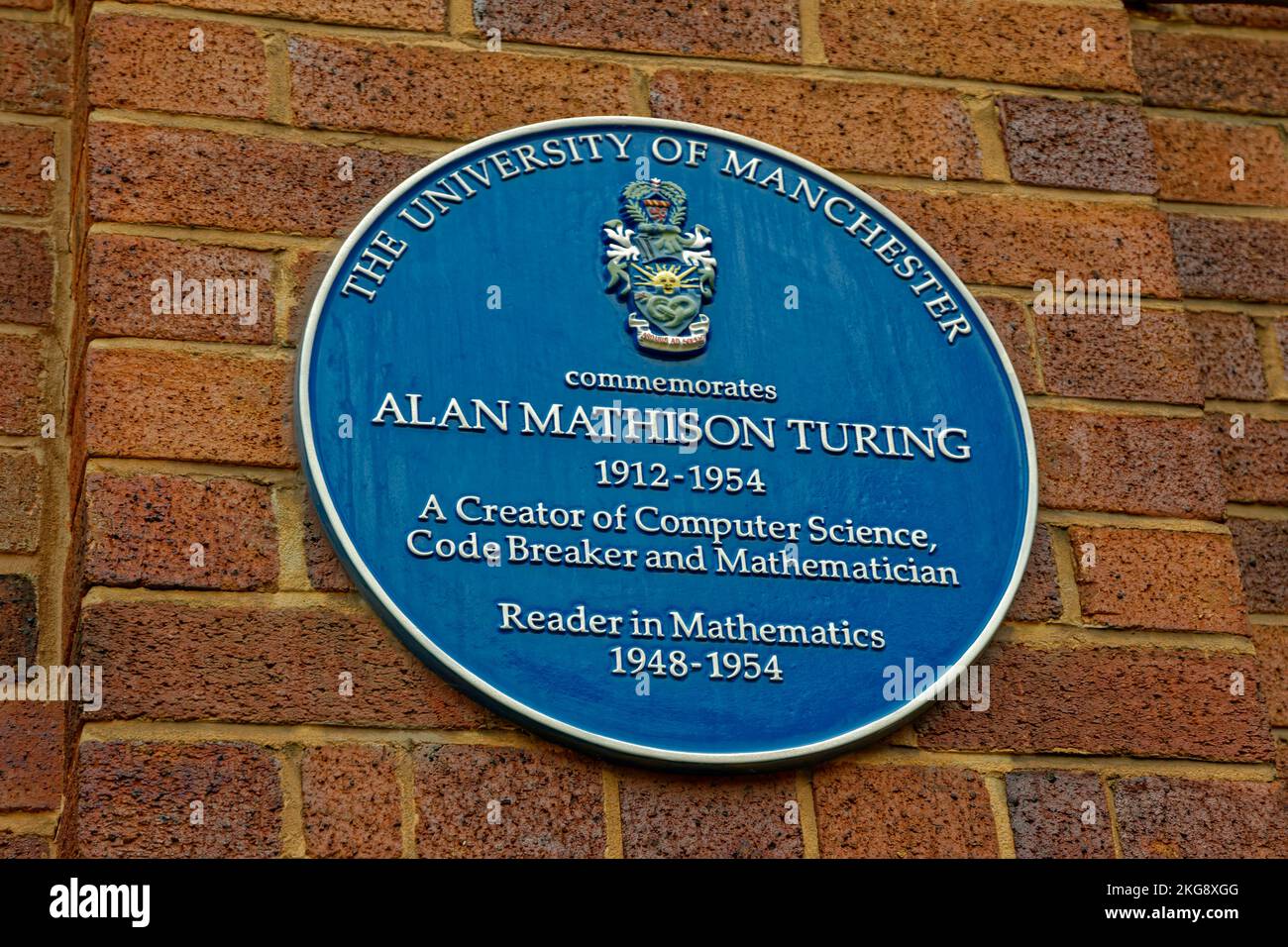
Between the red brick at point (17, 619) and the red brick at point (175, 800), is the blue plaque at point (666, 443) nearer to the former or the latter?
the red brick at point (175, 800)

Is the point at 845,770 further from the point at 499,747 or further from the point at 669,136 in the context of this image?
the point at 669,136

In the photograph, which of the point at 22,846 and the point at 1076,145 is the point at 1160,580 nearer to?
the point at 1076,145

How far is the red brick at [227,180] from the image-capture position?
4.38 metres

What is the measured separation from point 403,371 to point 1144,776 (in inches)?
66.4

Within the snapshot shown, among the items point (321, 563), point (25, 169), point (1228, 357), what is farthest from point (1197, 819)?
point (25, 169)

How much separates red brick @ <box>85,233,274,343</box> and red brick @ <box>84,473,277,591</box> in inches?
12.7

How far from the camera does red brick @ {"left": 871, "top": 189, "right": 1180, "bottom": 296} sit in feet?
15.7

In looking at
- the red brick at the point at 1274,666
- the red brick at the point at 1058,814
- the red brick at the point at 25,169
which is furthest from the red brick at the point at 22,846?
the red brick at the point at 1274,666

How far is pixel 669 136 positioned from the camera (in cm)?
471

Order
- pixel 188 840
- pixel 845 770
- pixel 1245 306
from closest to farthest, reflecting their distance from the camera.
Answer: pixel 188 840 < pixel 845 770 < pixel 1245 306

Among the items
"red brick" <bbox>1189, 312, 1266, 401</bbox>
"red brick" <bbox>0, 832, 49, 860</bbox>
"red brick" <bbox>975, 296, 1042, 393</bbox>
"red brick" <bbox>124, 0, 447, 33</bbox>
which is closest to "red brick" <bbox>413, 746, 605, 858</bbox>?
"red brick" <bbox>0, 832, 49, 860</bbox>

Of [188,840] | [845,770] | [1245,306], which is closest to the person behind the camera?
[188,840]

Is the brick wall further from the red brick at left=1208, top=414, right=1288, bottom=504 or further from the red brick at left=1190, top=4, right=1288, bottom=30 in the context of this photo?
the red brick at left=1190, top=4, right=1288, bottom=30

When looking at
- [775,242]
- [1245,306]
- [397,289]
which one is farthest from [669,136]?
[1245,306]
